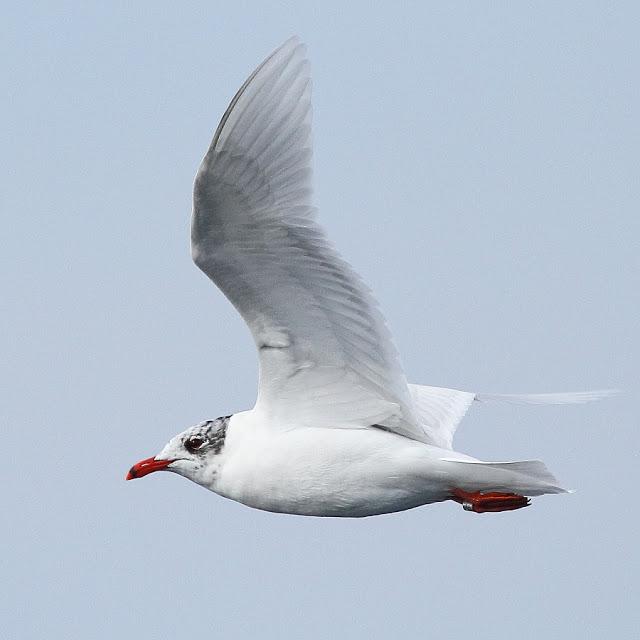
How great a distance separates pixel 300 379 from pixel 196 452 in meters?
0.94

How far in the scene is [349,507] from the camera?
11.1 m

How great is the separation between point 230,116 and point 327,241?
100cm

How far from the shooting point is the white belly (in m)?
11.0

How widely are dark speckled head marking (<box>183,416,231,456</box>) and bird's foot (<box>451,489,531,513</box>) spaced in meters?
1.57

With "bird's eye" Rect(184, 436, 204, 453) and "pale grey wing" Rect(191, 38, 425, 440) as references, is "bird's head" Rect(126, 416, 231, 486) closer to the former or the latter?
"bird's eye" Rect(184, 436, 204, 453)

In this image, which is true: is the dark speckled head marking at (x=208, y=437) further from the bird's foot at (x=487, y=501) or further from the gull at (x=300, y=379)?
the bird's foot at (x=487, y=501)

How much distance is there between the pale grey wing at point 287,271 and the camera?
9.98 meters

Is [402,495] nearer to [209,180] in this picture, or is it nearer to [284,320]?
[284,320]

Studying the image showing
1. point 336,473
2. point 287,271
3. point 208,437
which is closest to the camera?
point 287,271

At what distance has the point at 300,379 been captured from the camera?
1120 centimetres

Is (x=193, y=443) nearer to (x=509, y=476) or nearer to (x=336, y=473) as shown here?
(x=336, y=473)

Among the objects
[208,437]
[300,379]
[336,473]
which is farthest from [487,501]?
[208,437]

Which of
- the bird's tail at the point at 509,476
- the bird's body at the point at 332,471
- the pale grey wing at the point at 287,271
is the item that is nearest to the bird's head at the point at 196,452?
the bird's body at the point at 332,471

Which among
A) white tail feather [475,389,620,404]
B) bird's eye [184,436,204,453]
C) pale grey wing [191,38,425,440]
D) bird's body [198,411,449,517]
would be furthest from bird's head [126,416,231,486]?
white tail feather [475,389,620,404]
